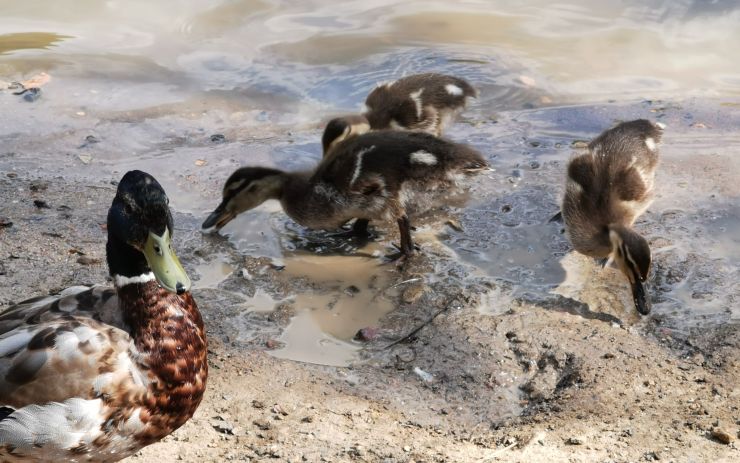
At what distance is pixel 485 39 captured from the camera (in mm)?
8148

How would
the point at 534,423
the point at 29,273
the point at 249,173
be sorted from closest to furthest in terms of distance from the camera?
the point at 534,423 < the point at 29,273 < the point at 249,173

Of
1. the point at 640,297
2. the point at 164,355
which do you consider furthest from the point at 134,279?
the point at 640,297

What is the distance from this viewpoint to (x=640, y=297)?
452cm

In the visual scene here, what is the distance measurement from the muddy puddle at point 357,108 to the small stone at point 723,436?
3.03 ft

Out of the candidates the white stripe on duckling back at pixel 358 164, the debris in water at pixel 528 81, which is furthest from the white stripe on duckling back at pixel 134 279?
the debris in water at pixel 528 81

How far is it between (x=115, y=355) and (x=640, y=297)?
8.40ft

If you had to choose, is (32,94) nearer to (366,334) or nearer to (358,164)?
(358,164)

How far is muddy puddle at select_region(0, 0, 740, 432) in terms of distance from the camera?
4.73 m

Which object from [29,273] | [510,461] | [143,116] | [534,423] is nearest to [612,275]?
[534,423]

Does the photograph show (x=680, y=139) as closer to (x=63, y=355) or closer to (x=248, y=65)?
(x=248, y=65)

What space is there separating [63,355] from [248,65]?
4.97m

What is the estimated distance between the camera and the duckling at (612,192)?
490cm

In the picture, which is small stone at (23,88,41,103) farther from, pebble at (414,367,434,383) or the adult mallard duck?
pebble at (414,367,434,383)

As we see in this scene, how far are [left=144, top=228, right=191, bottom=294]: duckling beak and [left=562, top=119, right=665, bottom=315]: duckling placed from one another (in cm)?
236
